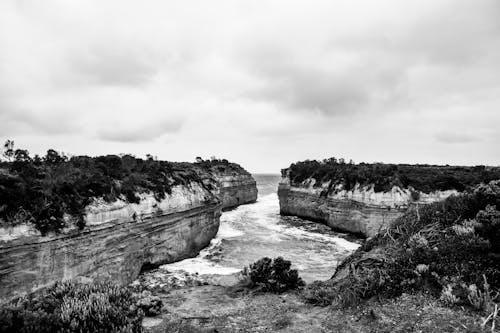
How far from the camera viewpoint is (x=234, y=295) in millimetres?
9328

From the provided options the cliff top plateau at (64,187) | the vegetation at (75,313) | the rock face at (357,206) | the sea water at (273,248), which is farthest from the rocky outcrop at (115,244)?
the rock face at (357,206)

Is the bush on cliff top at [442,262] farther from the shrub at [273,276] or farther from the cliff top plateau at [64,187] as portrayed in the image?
the cliff top plateau at [64,187]

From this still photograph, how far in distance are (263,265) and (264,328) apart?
339 cm

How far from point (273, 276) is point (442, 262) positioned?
469 centimetres

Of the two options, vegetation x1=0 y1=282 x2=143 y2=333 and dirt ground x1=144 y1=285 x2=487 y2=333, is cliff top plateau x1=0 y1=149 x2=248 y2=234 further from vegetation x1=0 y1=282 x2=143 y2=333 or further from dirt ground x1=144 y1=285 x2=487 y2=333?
dirt ground x1=144 y1=285 x2=487 y2=333

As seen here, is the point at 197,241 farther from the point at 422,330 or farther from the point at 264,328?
the point at 422,330

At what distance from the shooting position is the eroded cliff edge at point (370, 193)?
27.2m

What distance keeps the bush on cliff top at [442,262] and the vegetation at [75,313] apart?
4596mm

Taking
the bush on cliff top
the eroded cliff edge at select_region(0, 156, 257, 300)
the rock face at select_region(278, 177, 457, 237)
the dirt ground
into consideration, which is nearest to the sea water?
the rock face at select_region(278, 177, 457, 237)

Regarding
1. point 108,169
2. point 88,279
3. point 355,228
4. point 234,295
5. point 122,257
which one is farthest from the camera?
point 355,228

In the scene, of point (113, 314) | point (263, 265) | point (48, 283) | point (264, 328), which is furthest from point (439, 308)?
point (48, 283)

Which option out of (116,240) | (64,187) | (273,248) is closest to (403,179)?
(273,248)

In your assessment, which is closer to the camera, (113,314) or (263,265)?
(113,314)

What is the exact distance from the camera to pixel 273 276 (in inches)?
386
